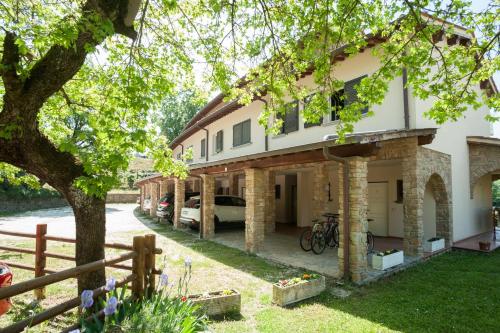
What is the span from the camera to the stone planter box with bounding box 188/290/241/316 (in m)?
4.95

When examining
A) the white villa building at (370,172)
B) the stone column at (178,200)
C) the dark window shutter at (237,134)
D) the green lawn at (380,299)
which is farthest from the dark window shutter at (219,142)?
the green lawn at (380,299)

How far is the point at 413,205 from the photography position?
8180mm

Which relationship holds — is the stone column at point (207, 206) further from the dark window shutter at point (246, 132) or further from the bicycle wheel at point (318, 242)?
the bicycle wheel at point (318, 242)

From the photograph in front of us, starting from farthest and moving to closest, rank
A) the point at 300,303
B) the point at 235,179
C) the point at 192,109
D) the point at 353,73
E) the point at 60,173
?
the point at 192,109
the point at 235,179
the point at 353,73
the point at 300,303
the point at 60,173

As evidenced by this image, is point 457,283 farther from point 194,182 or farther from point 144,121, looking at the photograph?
point 194,182

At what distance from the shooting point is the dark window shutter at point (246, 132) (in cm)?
1441

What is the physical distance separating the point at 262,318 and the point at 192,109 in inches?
1449

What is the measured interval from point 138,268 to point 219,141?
1379cm

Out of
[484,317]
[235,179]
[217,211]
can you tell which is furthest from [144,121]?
[235,179]

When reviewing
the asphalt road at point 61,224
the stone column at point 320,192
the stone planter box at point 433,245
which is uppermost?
the stone column at point 320,192

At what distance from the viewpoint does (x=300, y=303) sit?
5641mm

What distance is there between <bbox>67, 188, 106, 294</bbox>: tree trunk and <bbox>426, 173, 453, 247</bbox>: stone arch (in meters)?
9.38

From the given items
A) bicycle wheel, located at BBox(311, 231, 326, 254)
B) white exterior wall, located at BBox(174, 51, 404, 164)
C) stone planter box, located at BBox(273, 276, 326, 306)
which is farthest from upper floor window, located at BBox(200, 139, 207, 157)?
stone planter box, located at BBox(273, 276, 326, 306)

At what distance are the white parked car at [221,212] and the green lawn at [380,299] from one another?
4.78 meters
